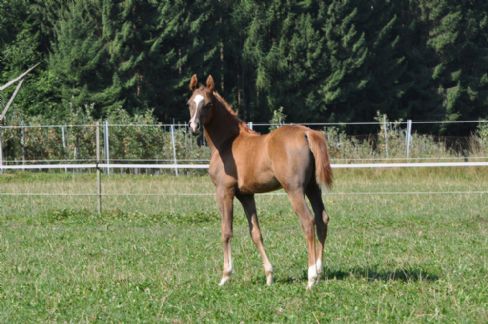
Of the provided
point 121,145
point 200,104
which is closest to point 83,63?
point 121,145

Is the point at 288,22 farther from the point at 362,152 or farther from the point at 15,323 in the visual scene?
the point at 15,323

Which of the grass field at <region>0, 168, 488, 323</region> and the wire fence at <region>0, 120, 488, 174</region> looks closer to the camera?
the grass field at <region>0, 168, 488, 323</region>

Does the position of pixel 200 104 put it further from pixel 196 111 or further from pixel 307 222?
pixel 307 222

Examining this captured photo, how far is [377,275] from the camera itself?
933 cm

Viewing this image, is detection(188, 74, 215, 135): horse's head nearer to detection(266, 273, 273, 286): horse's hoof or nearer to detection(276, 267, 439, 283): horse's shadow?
detection(266, 273, 273, 286): horse's hoof

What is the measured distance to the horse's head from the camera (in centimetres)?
891

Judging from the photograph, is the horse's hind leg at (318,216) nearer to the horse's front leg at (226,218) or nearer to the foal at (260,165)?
the foal at (260,165)

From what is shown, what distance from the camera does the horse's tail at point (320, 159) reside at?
8492mm

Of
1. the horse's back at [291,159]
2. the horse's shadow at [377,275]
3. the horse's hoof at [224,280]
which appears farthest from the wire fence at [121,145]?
the horse's back at [291,159]

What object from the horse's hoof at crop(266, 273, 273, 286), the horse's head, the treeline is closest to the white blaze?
the horse's head

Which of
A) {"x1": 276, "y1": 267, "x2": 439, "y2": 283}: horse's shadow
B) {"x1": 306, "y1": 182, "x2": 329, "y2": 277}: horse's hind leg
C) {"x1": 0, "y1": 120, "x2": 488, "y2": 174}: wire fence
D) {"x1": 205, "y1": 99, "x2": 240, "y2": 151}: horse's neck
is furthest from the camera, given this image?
{"x1": 0, "y1": 120, "x2": 488, "y2": 174}: wire fence

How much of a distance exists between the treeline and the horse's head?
2974 centimetres

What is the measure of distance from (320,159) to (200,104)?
4.53ft

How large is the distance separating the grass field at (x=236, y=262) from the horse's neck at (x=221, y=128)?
56.8 inches
